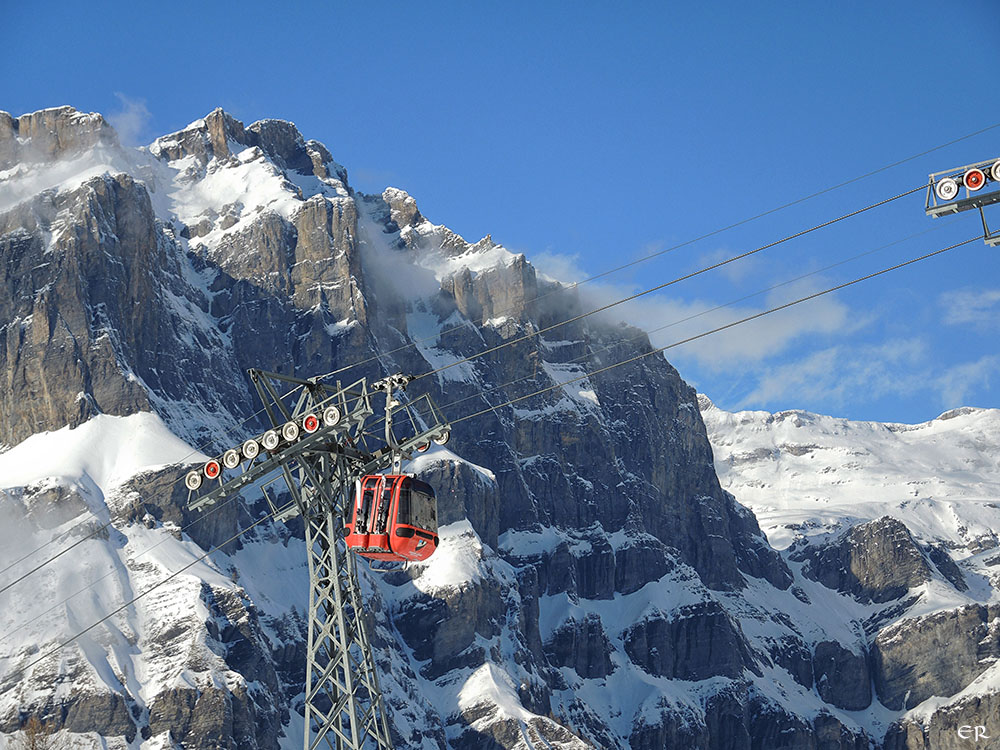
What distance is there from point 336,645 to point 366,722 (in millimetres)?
2799

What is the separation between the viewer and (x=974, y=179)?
50344 millimetres

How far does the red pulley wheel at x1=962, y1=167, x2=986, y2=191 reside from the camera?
50281 mm

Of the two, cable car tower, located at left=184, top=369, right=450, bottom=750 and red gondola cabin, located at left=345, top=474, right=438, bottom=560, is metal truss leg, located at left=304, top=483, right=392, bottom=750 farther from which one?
red gondola cabin, located at left=345, top=474, right=438, bottom=560

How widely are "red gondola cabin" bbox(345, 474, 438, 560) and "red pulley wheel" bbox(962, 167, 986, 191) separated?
66.3 ft

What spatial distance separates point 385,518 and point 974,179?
881 inches

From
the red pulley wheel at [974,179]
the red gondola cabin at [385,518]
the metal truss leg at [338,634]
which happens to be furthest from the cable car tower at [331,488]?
the red pulley wheel at [974,179]

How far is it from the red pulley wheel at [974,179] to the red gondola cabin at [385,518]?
20.2 m

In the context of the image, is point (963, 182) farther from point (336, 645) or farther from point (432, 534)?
point (336, 645)

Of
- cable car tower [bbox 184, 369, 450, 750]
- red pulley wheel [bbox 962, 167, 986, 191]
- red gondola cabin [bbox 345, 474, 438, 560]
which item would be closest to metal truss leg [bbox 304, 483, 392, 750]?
cable car tower [bbox 184, 369, 450, 750]

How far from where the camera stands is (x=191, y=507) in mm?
55469

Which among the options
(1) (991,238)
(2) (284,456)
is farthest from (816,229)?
(2) (284,456)

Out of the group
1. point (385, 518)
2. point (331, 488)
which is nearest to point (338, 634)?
point (385, 518)

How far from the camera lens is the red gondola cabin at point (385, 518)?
54.6 metres

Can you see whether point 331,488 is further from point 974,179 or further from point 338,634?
point 974,179
